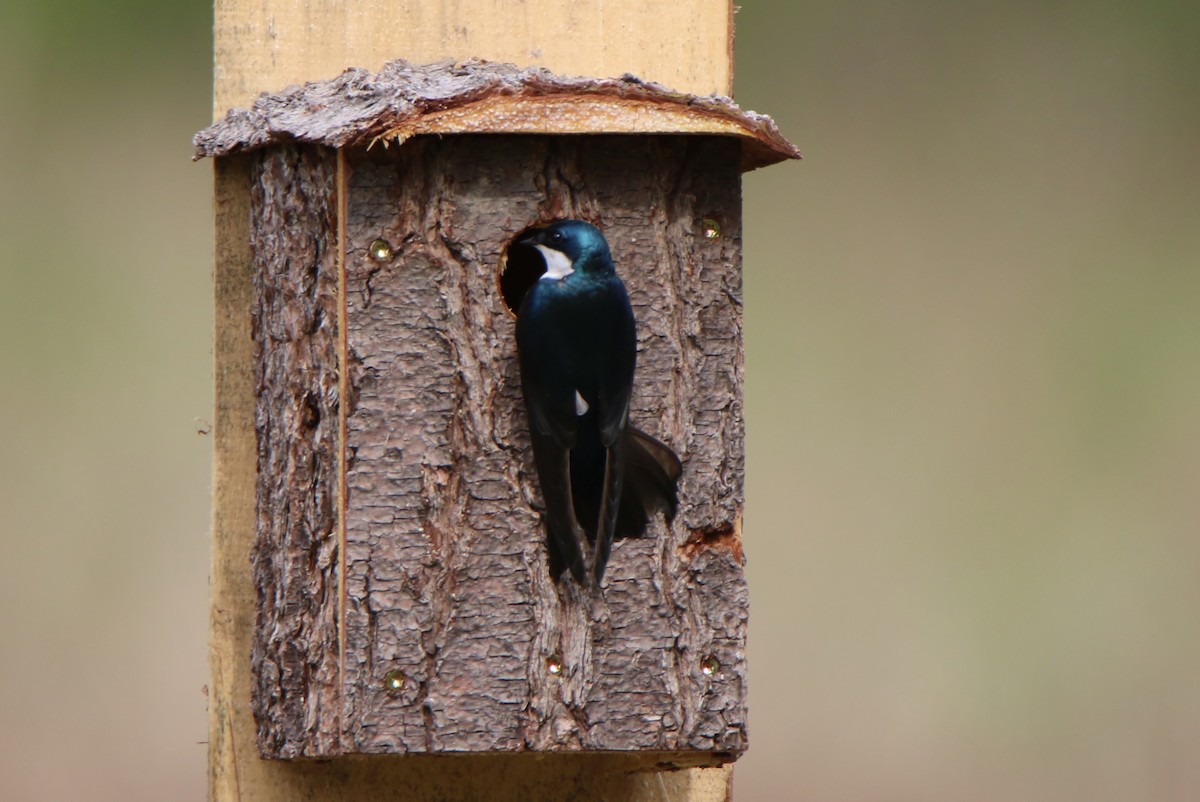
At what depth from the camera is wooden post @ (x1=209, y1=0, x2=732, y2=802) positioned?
2432 mm

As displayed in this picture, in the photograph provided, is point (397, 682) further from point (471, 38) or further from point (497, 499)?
point (471, 38)

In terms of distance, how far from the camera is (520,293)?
2.41m

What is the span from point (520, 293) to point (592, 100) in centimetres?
37

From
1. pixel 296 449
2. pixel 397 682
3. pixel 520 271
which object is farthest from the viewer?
pixel 520 271

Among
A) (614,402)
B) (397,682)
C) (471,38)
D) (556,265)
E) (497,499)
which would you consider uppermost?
(471,38)

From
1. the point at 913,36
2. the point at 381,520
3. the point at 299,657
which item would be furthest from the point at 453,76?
the point at 913,36

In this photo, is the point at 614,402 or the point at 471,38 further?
the point at 471,38

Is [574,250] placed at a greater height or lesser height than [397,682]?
greater

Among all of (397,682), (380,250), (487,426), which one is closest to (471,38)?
(380,250)

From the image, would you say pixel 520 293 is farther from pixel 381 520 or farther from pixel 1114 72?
pixel 1114 72

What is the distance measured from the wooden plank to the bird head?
52 cm

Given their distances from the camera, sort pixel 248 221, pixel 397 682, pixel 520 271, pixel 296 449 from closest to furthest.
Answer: pixel 397 682, pixel 296 449, pixel 520 271, pixel 248 221

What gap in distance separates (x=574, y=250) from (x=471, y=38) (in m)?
0.58

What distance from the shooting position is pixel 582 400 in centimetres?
209
